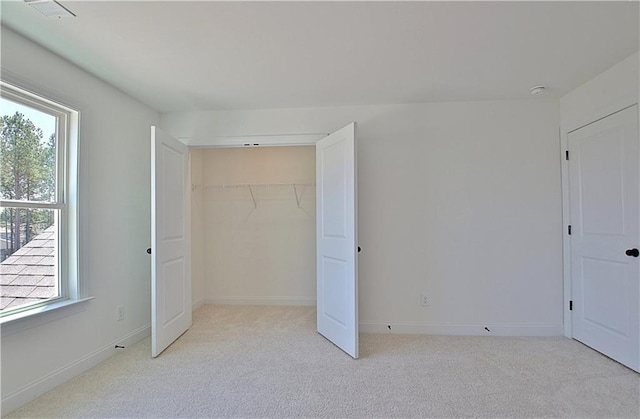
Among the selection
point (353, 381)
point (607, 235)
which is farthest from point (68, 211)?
point (607, 235)

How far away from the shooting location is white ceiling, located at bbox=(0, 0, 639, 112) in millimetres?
1774

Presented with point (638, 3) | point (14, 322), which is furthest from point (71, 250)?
point (638, 3)

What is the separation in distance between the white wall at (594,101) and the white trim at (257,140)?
2.29m

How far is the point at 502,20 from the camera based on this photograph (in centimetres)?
186

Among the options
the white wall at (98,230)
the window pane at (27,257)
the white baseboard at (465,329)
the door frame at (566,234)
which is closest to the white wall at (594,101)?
the door frame at (566,234)

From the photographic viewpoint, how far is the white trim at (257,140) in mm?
3336

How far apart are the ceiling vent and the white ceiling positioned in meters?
0.04

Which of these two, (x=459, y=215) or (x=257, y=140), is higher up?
(x=257, y=140)

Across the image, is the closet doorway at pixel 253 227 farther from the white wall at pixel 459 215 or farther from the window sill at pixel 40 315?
the window sill at pixel 40 315

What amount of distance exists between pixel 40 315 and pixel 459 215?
3.42 metres

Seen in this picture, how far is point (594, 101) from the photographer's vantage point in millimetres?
2688

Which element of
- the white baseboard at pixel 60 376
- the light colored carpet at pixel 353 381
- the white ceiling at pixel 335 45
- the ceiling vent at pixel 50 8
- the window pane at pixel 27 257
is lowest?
the light colored carpet at pixel 353 381

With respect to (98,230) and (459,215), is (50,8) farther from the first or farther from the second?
(459,215)

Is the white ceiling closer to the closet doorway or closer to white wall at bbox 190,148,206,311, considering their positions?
the closet doorway
